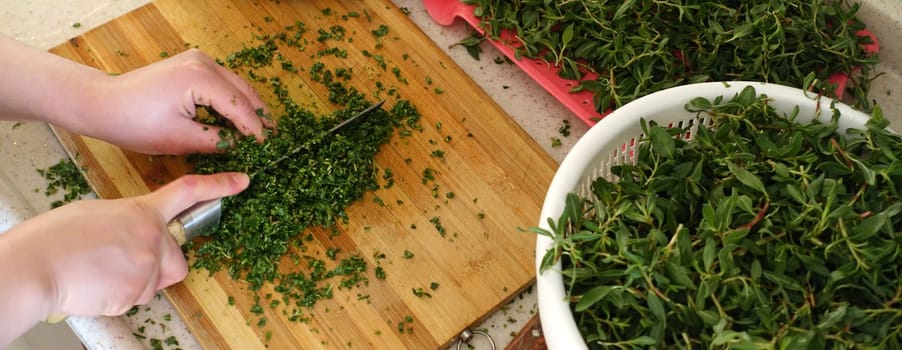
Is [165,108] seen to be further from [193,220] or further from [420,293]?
[420,293]

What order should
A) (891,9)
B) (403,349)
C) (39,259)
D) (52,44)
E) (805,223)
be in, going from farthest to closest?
(52,44) → (891,9) → (403,349) → (39,259) → (805,223)

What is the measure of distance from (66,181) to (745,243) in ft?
3.09

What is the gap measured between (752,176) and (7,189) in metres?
0.99

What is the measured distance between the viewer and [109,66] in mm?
1248

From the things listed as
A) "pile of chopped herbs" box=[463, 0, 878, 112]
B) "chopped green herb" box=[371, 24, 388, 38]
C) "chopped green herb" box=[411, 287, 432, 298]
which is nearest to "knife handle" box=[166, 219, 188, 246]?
"chopped green herb" box=[411, 287, 432, 298]

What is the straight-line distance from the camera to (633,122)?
3.03 feet

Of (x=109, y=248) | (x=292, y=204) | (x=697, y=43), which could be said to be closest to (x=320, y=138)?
(x=292, y=204)

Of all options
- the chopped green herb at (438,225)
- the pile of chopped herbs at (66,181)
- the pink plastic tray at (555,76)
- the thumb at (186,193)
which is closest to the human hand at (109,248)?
→ the thumb at (186,193)

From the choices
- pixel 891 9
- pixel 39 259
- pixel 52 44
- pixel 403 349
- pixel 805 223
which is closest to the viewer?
pixel 805 223

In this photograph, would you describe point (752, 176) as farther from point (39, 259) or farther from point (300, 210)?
point (39, 259)

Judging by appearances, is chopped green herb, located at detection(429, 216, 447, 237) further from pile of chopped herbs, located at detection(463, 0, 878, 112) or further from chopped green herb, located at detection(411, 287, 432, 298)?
pile of chopped herbs, located at detection(463, 0, 878, 112)

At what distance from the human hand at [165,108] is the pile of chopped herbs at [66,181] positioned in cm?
8

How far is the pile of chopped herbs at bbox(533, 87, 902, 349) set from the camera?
2.43 feet

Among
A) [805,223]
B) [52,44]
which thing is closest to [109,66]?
[52,44]
